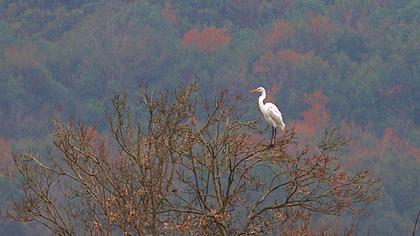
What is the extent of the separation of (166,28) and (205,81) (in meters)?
9.89

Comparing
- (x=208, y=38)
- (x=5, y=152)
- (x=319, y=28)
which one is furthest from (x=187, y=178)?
(x=208, y=38)

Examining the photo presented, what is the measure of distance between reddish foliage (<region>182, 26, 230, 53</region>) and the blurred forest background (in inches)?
3.5

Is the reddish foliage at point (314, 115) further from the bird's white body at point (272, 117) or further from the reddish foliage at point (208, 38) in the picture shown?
the bird's white body at point (272, 117)

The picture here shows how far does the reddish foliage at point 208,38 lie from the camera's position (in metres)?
95.6

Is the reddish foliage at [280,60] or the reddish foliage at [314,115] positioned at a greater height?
the reddish foliage at [280,60]

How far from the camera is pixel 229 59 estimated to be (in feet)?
308

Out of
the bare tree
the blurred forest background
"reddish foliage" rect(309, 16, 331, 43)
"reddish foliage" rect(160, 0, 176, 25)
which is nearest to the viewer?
the bare tree

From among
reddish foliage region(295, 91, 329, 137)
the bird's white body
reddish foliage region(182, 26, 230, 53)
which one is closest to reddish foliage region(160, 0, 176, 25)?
reddish foliage region(182, 26, 230, 53)

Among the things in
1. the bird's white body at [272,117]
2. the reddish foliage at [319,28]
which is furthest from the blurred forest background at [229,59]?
the bird's white body at [272,117]

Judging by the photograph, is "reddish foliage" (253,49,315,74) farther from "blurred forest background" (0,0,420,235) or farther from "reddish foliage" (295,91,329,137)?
"reddish foliage" (295,91,329,137)

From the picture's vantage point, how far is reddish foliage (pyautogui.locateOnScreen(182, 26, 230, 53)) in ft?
314

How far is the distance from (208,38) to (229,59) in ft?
12.3

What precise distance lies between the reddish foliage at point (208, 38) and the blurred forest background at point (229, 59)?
0.30ft

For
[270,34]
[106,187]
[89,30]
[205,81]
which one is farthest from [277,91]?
[106,187]
